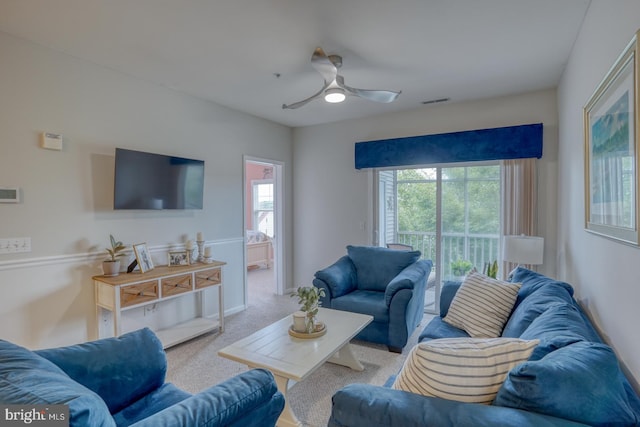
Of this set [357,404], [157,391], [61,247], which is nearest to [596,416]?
[357,404]

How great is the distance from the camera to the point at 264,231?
8.15 meters

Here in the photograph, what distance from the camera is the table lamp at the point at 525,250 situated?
3213mm

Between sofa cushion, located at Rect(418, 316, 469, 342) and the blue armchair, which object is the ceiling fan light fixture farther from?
sofa cushion, located at Rect(418, 316, 469, 342)

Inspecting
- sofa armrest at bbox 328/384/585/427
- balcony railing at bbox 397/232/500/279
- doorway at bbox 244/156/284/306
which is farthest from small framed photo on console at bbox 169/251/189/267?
balcony railing at bbox 397/232/500/279

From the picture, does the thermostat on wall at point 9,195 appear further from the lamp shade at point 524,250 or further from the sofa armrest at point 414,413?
the lamp shade at point 524,250

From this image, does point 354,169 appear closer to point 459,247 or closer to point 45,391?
point 459,247

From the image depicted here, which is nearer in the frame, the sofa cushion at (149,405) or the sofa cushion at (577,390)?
the sofa cushion at (577,390)

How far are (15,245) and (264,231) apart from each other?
5.73 metres

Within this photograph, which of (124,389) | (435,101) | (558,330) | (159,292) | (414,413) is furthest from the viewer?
(435,101)

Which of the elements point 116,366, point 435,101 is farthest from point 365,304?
point 435,101

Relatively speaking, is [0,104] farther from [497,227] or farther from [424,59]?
[497,227]

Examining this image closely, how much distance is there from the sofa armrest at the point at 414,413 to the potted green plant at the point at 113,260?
2.50 meters

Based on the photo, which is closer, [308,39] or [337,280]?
[308,39]

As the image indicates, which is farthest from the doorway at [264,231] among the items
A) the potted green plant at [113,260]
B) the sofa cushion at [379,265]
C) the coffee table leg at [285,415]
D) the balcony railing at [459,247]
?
the coffee table leg at [285,415]
